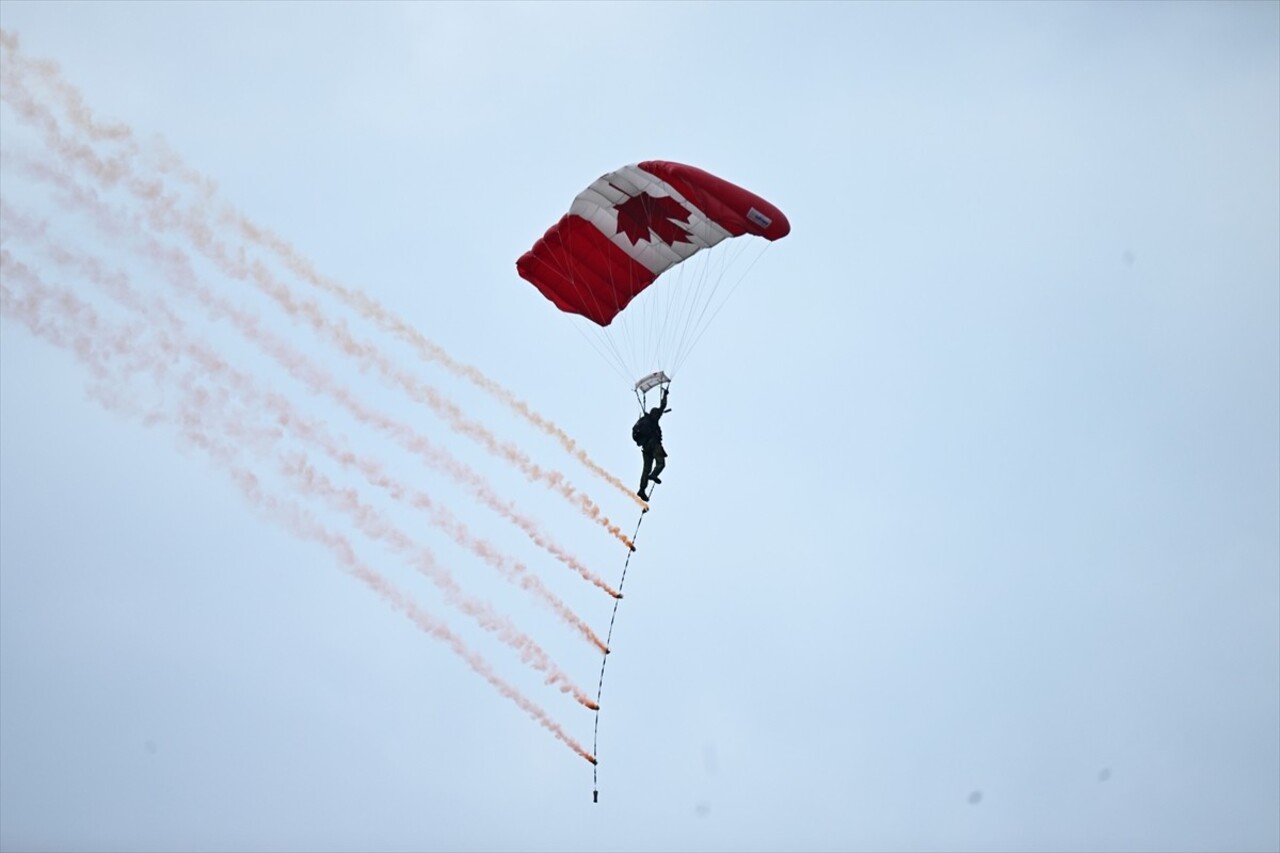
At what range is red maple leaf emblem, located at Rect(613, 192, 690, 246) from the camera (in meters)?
30.7

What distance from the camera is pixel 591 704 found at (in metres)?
28.5

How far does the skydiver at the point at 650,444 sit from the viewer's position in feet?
97.0

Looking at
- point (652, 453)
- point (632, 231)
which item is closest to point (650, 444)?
point (652, 453)

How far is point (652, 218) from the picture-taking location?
31016mm

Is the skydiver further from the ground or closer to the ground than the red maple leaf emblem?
closer to the ground

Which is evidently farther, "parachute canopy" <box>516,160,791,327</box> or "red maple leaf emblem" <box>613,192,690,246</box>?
"red maple leaf emblem" <box>613,192,690,246</box>

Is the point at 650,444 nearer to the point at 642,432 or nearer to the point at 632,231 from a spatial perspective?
the point at 642,432

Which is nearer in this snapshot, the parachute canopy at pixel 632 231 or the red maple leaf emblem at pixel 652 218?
the parachute canopy at pixel 632 231

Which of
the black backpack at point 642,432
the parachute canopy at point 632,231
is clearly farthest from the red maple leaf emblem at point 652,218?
the black backpack at point 642,432

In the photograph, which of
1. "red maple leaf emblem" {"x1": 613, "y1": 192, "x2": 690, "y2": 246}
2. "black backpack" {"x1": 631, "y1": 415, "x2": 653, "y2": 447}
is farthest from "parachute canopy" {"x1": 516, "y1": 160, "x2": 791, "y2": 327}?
"black backpack" {"x1": 631, "y1": 415, "x2": 653, "y2": 447}

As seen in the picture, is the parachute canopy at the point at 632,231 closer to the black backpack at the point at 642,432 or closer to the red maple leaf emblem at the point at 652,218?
the red maple leaf emblem at the point at 652,218

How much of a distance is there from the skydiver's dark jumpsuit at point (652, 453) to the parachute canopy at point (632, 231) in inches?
103

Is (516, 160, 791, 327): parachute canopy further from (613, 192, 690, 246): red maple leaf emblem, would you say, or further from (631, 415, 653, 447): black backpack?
(631, 415, 653, 447): black backpack

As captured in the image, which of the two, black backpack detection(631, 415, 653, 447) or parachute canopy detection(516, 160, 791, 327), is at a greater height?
parachute canopy detection(516, 160, 791, 327)
